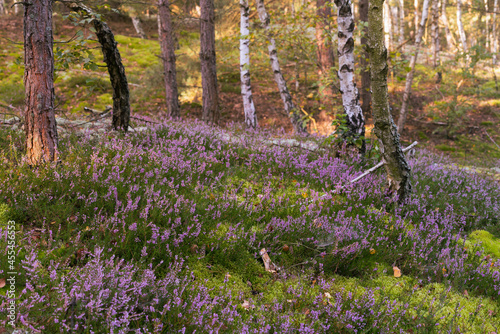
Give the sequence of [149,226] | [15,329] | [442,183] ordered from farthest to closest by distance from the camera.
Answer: [442,183]
[149,226]
[15,329]

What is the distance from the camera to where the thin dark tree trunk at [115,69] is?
4.73 meters

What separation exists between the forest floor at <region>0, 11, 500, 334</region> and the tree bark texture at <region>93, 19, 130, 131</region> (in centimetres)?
35

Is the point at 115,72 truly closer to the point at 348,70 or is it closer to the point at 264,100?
the point at 348,70

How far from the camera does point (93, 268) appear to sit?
2150mm

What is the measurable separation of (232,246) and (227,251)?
0.23ft

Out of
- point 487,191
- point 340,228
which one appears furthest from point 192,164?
point 487,191

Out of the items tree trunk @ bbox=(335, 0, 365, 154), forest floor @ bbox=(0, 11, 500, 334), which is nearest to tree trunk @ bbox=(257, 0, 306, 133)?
tree trunk @ bbox=(335, 0, 365, 154)

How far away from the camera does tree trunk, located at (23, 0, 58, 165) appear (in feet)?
11.5

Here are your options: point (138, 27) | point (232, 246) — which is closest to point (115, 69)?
point (232, 246)

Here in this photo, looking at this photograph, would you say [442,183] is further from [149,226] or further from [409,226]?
[149,226]

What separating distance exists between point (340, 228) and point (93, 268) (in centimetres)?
246

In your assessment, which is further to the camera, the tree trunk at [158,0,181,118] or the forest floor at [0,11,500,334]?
the tree trunk at [158,0,181,118]

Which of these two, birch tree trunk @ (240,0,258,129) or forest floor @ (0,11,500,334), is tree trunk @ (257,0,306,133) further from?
forest floor @ (0,11,500,334)

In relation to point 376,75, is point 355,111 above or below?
below
